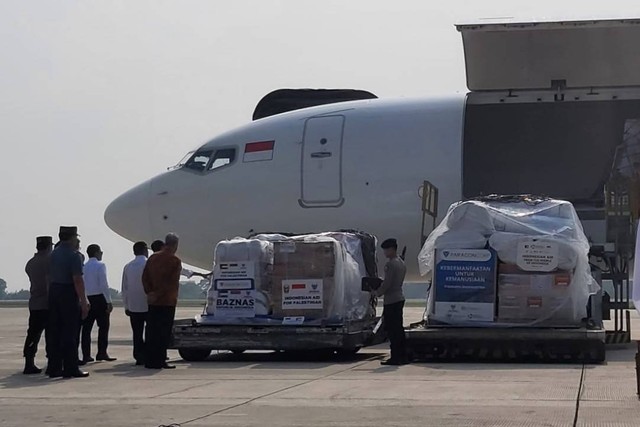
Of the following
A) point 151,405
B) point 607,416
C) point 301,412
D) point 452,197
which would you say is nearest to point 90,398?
point 151,405

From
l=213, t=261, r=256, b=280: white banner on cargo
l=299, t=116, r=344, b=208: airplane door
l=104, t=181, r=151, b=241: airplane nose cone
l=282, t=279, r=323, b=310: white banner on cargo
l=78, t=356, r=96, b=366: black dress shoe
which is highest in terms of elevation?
l=299, t=116, r=344, b=208: airplane door

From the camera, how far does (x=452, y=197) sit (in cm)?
1762

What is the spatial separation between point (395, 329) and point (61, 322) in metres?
3.48

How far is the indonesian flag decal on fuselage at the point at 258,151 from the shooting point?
1888 centimetres

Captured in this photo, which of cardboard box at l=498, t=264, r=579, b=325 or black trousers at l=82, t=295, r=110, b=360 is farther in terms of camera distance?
black trousers at l=82, t=295, r=110, b=360

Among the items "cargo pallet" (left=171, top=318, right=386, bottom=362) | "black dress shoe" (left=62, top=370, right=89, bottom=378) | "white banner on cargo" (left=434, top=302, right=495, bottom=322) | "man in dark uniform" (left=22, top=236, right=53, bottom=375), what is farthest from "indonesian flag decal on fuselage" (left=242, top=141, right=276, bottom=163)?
"black dress shoe" (left=62, top=370, right=89, bottom=378)

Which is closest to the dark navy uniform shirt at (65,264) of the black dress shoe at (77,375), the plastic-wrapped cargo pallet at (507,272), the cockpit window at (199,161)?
the black dress shoe at (77,375)

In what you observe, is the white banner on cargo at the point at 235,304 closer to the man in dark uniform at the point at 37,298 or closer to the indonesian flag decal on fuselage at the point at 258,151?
the man in dark uniform at the point at 37,298

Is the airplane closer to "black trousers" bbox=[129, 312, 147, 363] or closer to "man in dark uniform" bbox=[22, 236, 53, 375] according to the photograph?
"black trousers" bbox=[129, 312, 147, 363]

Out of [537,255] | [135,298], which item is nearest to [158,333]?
[135,298]

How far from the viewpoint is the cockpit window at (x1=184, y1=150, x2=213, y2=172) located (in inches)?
772

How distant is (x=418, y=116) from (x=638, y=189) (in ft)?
30.9

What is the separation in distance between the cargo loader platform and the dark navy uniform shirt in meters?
3.57

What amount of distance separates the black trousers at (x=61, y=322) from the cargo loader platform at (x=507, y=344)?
3515mm
